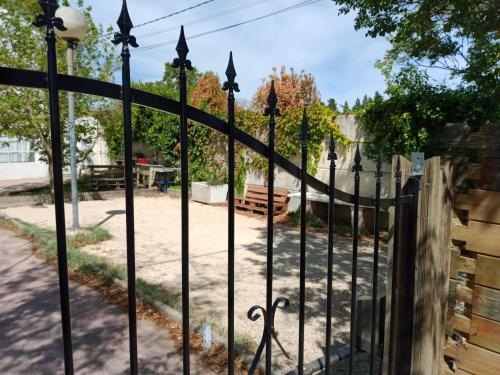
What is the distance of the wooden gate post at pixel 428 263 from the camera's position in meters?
1.71

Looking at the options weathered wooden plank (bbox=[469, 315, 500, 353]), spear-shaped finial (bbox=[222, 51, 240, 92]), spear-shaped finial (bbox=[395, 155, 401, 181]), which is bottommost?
weathered wooden plank (bbox=[469, 315, 500, 353])

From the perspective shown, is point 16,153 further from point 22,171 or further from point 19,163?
point 22,171

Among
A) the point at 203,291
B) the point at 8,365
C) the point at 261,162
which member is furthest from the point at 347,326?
the point at 261,162

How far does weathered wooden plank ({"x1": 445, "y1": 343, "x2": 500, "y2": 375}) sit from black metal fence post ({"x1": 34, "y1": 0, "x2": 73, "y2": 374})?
5.35 feet

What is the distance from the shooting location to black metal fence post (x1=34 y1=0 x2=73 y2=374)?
80cm

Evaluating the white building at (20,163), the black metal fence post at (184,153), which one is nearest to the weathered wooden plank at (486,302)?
the black metal fence post at (184,153)

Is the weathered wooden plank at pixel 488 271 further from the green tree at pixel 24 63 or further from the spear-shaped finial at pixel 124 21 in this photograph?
the green tree at pixel 24 63

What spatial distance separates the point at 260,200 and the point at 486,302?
8.23m

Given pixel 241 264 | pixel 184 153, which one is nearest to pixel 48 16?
pixel 184 153

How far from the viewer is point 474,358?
→ 1636 millimetres

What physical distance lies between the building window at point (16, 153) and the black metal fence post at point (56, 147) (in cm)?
1838

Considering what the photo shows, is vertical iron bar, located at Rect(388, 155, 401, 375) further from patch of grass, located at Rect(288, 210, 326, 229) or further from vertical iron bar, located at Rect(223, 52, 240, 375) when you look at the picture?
patch of grass, located at Rect(288, 210, 326, 229)

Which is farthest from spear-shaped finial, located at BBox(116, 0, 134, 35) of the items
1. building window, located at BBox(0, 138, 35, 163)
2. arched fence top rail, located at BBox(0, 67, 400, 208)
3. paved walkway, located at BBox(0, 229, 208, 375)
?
building window, located at BBox(0, 138, 35, 163)

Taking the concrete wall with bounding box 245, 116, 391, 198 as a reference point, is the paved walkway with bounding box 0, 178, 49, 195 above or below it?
below
